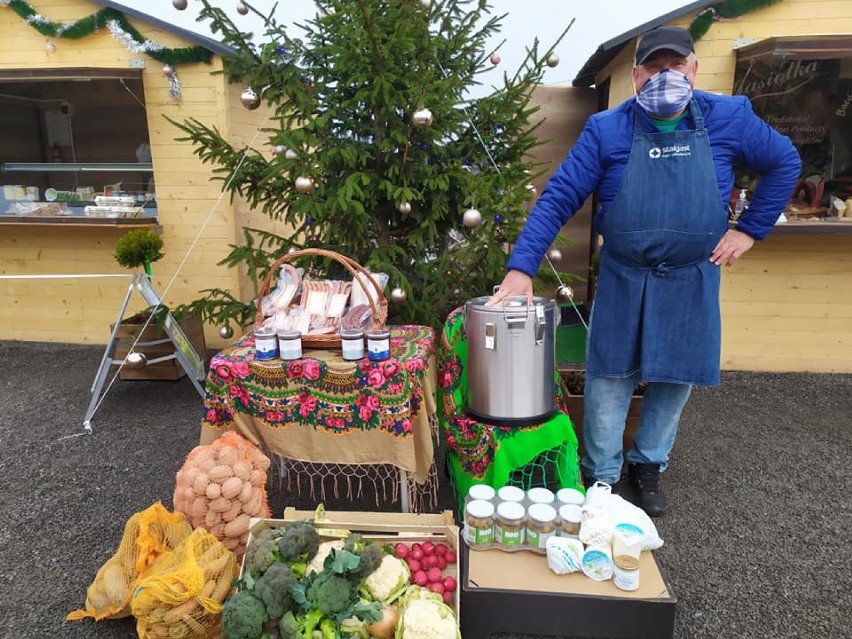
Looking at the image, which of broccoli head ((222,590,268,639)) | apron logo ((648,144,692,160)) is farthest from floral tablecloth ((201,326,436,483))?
apron logo ((648,144,692,160))

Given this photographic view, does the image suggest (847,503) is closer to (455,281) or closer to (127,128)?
(455,281)

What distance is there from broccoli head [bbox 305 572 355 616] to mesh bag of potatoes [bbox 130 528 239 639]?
358 mm

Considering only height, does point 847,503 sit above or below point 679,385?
below

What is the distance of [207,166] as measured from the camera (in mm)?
5176

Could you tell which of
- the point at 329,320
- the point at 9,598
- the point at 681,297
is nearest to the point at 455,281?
the point at 329,320

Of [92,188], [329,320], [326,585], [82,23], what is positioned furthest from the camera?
[92,188]

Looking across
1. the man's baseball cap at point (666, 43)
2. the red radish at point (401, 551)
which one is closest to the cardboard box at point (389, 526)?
the red radish at point (401, 551)

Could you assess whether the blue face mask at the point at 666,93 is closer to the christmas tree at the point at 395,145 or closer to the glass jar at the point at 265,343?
the christmas tree at the point at 395,145

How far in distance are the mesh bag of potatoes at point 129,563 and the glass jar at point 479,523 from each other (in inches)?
42.7

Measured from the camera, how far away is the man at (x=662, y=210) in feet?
7.30

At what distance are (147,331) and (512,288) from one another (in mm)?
3221

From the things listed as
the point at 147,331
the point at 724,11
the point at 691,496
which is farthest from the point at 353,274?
the point at 724,11

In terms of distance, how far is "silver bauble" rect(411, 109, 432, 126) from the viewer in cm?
273

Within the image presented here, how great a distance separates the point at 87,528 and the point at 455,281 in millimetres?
2250
